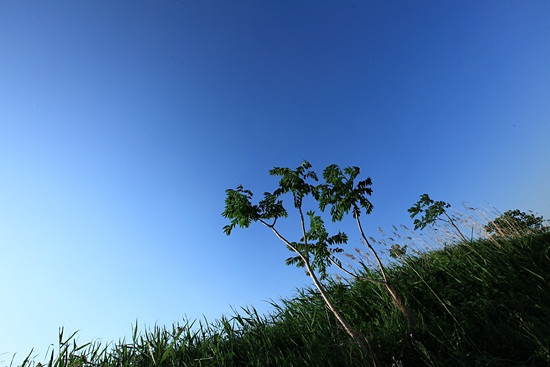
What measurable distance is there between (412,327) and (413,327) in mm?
19

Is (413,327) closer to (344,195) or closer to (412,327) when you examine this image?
(412,327)

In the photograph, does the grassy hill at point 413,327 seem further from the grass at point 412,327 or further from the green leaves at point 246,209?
the green leaves at point 246,209

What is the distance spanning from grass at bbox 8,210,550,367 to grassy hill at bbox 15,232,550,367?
2 centimetres

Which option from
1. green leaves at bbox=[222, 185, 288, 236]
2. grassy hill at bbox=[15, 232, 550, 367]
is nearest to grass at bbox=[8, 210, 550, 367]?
grassy hill at bbox=[15, 232, 550, 367]

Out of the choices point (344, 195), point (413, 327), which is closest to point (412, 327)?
point (413, 327)

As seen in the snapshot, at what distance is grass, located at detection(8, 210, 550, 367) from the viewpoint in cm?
383

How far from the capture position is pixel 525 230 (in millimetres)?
7438

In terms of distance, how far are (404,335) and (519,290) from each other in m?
2.56

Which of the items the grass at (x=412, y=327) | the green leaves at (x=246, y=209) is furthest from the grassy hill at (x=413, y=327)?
the green leaves at (x=246, y=209)

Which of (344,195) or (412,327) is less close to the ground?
(344,195)

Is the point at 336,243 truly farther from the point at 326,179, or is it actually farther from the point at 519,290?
the point at 519,290

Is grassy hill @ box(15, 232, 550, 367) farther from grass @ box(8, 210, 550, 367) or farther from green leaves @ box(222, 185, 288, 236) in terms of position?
green leaves @ box(222, 185, 288, 236)

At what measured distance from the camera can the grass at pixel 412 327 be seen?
12.6ft

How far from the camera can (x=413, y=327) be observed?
170 inches
